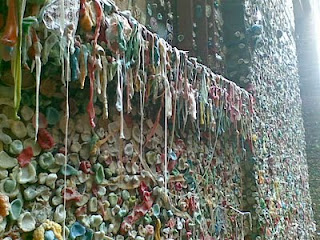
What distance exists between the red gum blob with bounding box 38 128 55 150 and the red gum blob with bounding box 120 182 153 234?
1.11 feet

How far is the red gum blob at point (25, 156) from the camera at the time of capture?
34.0 inches

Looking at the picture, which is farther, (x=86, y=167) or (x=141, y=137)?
(x=141, y=137)

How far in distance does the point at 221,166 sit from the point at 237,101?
30cm

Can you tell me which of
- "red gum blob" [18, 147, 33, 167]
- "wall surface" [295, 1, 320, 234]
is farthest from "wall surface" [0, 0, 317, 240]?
"wall surface" [295, 1, 320, 234]

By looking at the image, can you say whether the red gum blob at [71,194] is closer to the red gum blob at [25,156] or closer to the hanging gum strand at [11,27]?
the red gum blob at [25,156]

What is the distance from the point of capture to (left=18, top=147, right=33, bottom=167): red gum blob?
0.86 metres

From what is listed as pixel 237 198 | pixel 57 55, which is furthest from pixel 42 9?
pixel 237 198

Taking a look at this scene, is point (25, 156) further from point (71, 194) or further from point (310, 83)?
point (310, 83)

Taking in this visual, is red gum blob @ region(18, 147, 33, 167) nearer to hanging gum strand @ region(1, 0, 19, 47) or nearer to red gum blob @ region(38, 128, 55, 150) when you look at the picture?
red gum blob @ region(38, 128, 55, 150)

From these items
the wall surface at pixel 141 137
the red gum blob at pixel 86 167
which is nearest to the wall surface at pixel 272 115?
the wall surface at pixel 141 137

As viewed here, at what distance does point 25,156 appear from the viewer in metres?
0.88

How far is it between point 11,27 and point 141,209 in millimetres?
673

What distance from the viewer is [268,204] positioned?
2.25 meters

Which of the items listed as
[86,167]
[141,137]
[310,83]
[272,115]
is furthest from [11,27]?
[310,83]
